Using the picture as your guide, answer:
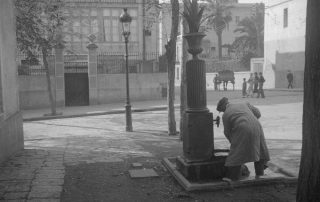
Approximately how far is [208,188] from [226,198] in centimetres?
35

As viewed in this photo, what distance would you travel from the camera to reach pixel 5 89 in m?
8.28

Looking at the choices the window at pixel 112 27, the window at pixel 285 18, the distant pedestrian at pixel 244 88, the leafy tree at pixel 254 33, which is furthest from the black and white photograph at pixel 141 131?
the leafy tree at pixel 254 33

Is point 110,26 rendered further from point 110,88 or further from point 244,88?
→ point 244,88

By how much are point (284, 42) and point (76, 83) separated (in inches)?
762

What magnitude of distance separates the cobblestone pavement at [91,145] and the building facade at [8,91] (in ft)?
1.06

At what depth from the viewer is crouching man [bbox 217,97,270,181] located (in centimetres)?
604

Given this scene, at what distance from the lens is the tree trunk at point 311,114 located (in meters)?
3.92

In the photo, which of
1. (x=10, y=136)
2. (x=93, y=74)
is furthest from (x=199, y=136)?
(x=93, y=74)

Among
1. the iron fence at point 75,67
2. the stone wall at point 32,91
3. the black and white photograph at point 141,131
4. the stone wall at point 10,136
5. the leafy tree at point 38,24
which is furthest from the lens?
the iron fence at point 75,67

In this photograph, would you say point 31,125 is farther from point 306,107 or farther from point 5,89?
point 306,107

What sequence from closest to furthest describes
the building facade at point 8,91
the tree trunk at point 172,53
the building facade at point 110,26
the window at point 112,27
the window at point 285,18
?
the building facade at point 8,91, the tree trunk at point 172,53, the building facade at point 110,26, the window at point 112,27, the window at point 285,18

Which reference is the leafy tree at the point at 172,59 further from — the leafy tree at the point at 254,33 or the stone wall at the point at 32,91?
the leafy tree at the point at 254,33

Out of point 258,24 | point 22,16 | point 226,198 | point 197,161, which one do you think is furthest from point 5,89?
point 258,24

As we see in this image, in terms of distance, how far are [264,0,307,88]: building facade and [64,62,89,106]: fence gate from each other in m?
16.3
